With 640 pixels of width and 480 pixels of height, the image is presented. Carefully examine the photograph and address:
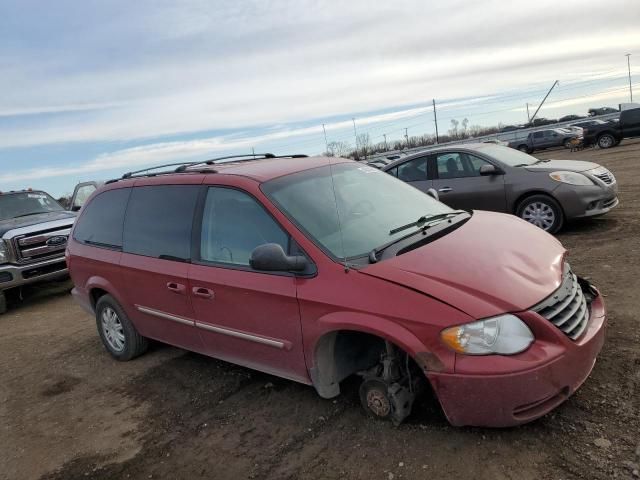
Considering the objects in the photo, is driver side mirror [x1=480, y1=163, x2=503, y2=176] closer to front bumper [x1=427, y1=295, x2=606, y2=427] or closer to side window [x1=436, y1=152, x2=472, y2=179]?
side window [x1=436, y1=152, x2=472, y2=179]

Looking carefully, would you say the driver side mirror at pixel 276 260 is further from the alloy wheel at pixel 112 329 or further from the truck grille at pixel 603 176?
the truck grille at pixel 603 176

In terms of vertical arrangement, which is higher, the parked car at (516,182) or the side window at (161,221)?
the side window at (161,221)

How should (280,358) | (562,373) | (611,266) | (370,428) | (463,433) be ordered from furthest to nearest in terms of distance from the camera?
1. (611,266)
2. (280,358)
3. (370,428)
4. (463,433)
5. (562,373)

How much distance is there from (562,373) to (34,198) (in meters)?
11.1

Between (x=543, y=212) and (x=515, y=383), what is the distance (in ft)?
19.6

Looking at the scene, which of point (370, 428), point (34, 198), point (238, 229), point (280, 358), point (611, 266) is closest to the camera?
point (370, 428)

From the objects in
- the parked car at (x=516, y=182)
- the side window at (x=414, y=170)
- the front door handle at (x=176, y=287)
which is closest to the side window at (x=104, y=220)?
the front door handle at (x=176, y=287)

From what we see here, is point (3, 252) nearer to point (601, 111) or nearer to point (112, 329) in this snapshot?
point (112, 329)

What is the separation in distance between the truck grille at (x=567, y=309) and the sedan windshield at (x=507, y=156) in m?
5.50

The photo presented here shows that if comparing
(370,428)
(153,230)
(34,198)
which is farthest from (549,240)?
(34,198)

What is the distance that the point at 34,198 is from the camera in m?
10.8

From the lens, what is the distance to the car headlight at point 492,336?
2.67 metres

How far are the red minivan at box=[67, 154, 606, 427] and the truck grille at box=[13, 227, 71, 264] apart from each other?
4.81 m

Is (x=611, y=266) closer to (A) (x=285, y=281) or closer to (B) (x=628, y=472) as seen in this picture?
(B) (x=628, y=472)
